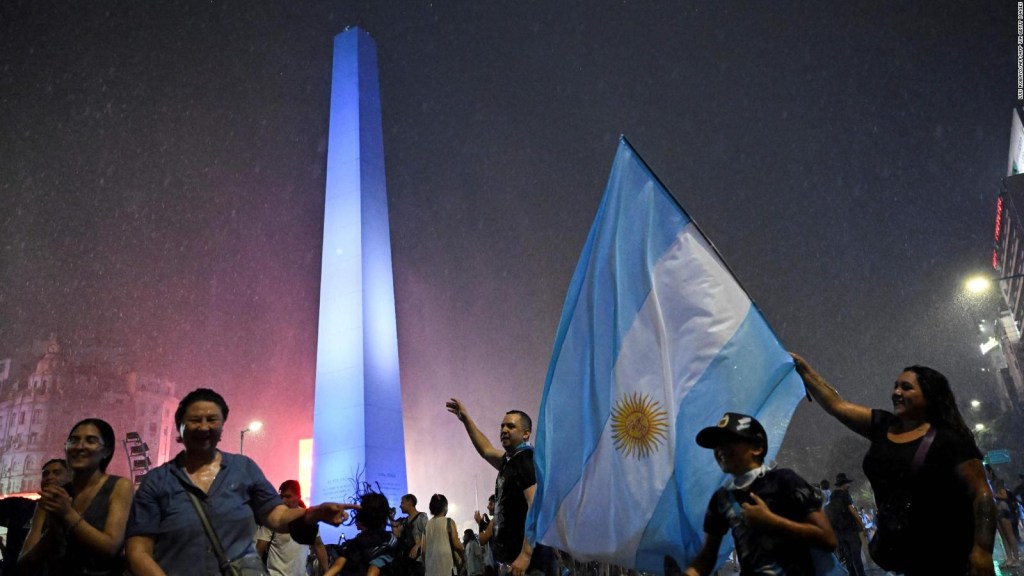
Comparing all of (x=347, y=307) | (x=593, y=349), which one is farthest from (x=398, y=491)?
(x=593, y=349)

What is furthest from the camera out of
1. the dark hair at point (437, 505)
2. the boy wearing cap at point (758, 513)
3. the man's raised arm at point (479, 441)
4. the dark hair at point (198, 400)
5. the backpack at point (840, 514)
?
the backpack at point (840, 514)

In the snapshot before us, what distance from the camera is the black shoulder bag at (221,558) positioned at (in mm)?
3240

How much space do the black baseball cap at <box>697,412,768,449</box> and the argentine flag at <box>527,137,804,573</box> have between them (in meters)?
0.91

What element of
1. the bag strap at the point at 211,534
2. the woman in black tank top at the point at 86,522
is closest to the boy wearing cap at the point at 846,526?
the bag strap at the point at 211,534

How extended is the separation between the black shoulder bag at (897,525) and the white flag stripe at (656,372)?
1.15 metres

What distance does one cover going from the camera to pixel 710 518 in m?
3.49

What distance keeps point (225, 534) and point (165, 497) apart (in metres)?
0.29

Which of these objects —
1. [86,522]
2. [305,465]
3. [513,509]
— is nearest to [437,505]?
[513,509]

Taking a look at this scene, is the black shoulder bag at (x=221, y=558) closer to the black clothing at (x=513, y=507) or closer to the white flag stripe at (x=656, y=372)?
the white flag stripe at (x=656, y=372)

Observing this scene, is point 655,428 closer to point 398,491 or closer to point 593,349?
point 593,349

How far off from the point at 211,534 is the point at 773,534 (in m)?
2.26

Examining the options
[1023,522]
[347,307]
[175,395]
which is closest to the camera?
[1023,522]

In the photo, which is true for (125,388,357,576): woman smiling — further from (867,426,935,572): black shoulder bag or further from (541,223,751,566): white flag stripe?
(867,426,935,572): black shoulder bag

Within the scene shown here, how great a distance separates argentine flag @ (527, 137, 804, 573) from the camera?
4.41 meters
